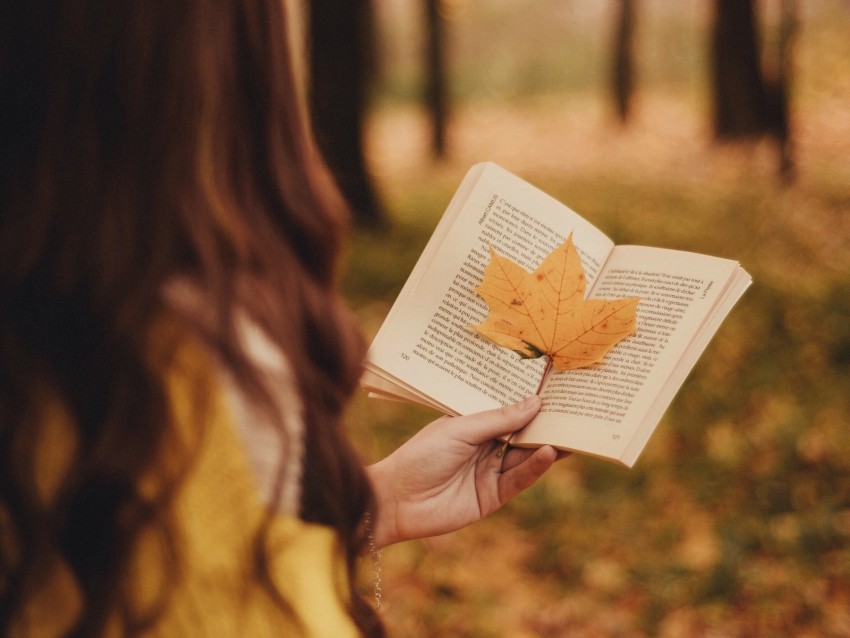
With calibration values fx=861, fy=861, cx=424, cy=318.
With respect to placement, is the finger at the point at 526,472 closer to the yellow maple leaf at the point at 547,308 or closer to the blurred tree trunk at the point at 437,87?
the yellow maple leaf at the point at 547,308

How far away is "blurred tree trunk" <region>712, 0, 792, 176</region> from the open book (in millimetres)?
6686

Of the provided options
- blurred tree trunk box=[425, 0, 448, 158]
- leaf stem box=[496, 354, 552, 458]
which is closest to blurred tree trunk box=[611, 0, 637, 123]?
blurred tree trunk box=[425, 0, 448, 158]

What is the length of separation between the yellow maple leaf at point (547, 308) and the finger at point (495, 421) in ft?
0.39

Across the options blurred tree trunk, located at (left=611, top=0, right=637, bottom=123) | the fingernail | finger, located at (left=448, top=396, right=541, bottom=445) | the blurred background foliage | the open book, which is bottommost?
blurred tree trunk, located at (left=611, top=0, right=637, bottom=123)

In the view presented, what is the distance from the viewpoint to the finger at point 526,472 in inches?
65.5

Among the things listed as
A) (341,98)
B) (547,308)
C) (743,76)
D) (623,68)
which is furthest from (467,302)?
(623,68)

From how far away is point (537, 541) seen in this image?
3697mm

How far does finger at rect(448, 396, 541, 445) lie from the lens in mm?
1683

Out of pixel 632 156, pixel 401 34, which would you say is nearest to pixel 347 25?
pixel 632 156

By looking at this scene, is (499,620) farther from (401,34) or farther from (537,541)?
(401,34)

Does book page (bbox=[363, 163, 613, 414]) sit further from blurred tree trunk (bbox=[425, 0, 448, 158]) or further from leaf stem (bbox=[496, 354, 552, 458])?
blurred tree trunk (bbox=[425, 0, 448, 158])

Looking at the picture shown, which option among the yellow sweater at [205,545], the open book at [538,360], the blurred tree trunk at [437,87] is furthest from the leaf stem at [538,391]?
the blurred tree trunk at [437,87]

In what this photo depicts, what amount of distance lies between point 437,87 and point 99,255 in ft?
39.5

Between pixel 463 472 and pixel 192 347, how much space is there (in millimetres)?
984
